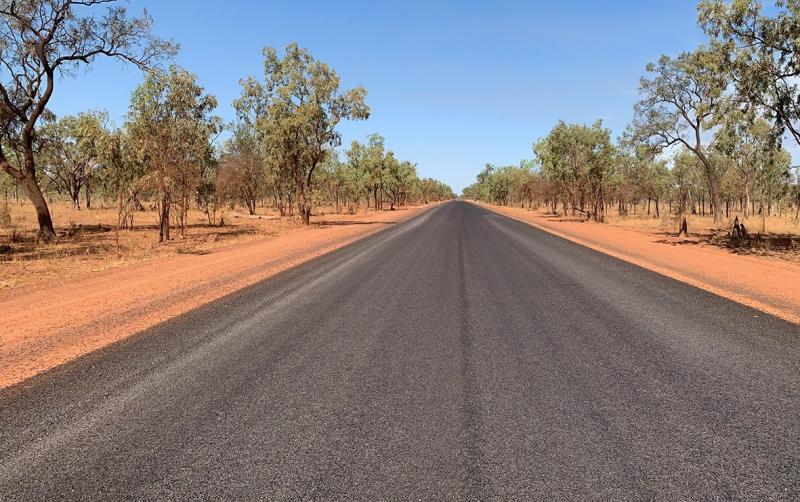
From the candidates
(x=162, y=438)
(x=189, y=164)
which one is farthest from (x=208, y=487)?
(x=189, y=164)

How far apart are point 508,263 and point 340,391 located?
961 centimetres

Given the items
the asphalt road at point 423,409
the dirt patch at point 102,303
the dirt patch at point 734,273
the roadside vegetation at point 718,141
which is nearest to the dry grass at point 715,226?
the roadside vegetation at point 718,141

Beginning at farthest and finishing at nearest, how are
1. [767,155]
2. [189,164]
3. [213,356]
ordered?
→ [189,164]
[767,155]
[213,356]

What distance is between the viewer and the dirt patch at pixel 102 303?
5938 millimetres

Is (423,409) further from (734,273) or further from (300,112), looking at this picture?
(300,112)

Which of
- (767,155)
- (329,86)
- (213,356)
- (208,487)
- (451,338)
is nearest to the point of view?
(208,487)

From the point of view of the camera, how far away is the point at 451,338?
5.96 metres

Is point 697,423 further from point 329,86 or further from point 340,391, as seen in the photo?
point 329,86

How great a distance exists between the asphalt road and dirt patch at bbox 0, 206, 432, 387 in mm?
674

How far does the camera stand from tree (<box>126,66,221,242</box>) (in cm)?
2108

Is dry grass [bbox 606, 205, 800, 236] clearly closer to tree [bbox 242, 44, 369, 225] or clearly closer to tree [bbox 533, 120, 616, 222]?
tree [bbox 533, 120, 616, 222]

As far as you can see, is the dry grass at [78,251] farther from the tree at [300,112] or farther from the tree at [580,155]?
the tree at [580,155]

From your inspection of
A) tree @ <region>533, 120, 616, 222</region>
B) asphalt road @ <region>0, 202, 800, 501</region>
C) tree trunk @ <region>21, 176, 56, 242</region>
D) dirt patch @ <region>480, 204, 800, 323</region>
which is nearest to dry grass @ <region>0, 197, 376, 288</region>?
tree trunk @ <region>21, 176, 56, 242</region>

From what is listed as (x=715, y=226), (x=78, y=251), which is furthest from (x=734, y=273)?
(x=715, y=226)
